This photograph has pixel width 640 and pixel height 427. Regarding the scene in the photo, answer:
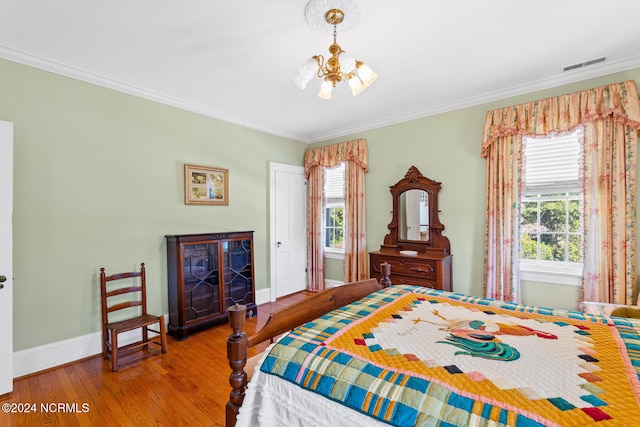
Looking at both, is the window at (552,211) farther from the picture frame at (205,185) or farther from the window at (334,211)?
the picture frame at (205,185)

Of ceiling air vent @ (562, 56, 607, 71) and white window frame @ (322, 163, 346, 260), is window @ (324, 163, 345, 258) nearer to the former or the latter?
white window frame @ (322, 163, 346, 260)

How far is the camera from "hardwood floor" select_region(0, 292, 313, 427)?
6.24 feet

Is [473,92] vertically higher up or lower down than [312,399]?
higher up

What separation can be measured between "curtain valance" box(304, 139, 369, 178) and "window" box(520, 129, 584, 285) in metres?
1.97

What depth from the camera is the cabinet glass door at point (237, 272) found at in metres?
3.56

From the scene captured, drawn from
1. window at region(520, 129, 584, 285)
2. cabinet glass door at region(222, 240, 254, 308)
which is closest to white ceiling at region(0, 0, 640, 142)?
window at region(520, 129, 584, 285)

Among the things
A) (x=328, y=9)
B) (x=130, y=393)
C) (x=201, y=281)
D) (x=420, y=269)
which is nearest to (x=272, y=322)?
(x=130, y=393)

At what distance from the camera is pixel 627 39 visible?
2271 mm

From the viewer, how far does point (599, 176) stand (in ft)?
8.75

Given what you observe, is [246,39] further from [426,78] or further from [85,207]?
[85,207]

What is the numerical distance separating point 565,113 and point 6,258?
16.1 ft

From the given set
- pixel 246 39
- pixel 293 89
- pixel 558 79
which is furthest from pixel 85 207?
pixel 558 79

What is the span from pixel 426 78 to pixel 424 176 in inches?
49.6

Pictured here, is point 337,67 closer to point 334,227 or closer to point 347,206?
point 347,206
